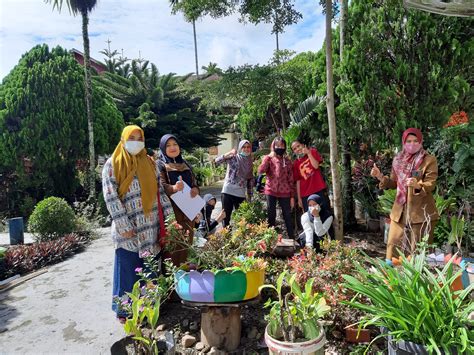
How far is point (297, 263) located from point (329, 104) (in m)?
2.36

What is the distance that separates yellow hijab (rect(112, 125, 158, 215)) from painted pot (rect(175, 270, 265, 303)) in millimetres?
855

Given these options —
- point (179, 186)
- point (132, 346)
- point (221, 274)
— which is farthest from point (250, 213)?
point (132, 346)

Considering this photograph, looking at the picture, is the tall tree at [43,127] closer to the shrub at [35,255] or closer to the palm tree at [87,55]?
the palm tree at [87,55]

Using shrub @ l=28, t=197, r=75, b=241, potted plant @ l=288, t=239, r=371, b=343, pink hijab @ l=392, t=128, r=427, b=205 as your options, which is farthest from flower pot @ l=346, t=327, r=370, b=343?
shrub @ l=28, t=197, r=75, b=241

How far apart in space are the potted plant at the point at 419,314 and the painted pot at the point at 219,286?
30.6 inches

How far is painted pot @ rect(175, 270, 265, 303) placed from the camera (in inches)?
105

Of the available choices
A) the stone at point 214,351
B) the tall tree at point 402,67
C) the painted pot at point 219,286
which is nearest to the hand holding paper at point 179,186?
the painted pot at point 219,286

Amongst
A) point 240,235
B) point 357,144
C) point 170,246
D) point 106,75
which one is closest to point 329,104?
point 357,144

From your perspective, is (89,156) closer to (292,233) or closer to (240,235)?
(292,233)

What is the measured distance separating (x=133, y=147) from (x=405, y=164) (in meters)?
2.55

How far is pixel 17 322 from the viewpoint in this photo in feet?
11.6

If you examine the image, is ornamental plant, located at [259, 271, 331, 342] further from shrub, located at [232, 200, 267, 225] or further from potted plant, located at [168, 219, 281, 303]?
shrub, located at [232, 200, 267, 225]

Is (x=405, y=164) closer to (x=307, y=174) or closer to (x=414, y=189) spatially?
(x=414, y=189)

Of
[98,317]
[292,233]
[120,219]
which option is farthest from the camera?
[292,233]
